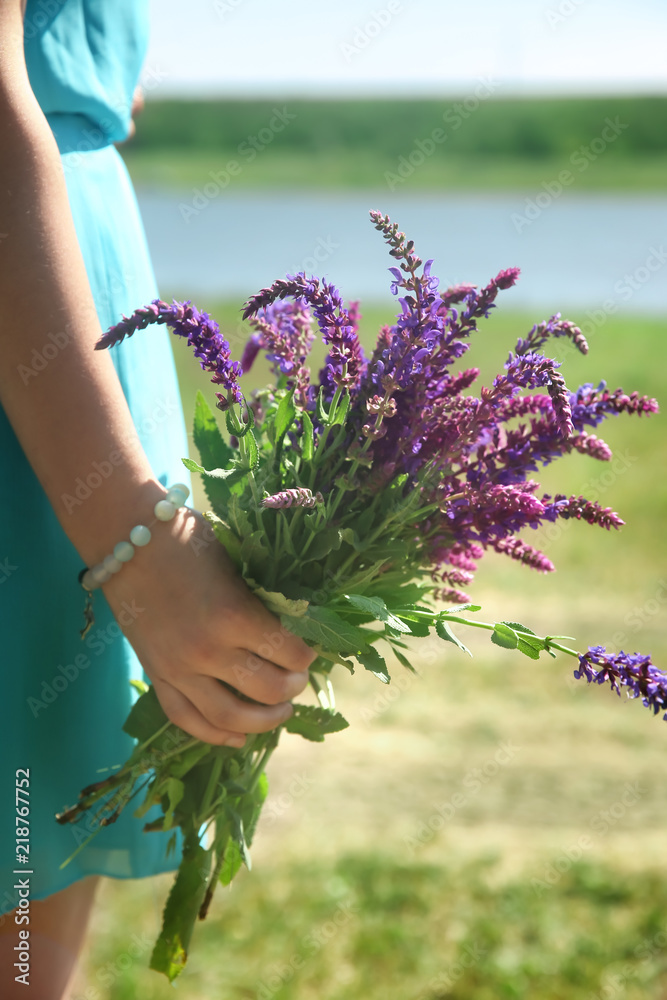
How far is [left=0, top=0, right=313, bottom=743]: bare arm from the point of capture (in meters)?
0.86

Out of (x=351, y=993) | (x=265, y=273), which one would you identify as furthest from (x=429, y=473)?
(x=265, y=273)

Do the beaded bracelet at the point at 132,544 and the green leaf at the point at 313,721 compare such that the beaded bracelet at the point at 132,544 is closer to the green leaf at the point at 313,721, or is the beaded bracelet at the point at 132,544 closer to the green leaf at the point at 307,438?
the green leaf at the point at 307,438

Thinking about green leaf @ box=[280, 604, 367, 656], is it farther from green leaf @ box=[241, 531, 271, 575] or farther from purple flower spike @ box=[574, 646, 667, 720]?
purple flower spike @ box=[574, 646, 667, 720]

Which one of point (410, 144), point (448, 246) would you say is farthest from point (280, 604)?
point (410, 144)

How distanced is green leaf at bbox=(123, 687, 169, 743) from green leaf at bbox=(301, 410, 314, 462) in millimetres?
329

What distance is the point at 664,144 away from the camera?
32.6m

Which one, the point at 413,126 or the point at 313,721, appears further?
the point at 413,126

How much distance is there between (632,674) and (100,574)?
520 mm

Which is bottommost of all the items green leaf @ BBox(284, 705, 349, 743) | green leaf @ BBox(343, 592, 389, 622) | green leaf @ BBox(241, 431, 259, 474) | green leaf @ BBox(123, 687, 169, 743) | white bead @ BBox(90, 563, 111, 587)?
green leaf @ BBox(284, 705, 349, 743)

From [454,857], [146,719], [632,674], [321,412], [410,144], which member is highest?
[321,412]

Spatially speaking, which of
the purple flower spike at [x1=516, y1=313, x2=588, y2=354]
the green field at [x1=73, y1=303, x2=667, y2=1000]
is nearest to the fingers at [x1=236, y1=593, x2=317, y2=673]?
the purple flower spike at [x1=516, y1=313, x2=588, y2=354]

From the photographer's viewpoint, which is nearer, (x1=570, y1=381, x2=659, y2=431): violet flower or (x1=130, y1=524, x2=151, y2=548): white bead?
(x1=130, y1=524, x2=151, y2=548): white bead

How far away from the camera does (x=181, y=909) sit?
1069 millimetres

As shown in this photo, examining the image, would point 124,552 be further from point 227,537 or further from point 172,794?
point 172,794
